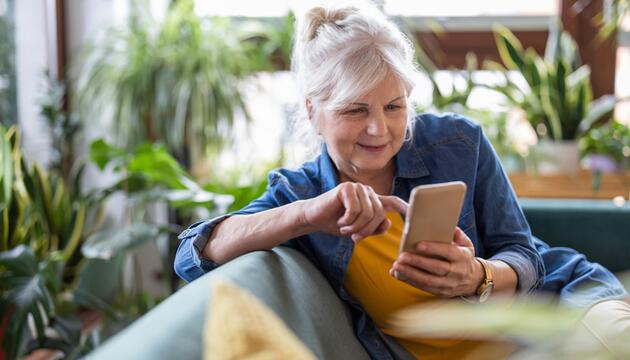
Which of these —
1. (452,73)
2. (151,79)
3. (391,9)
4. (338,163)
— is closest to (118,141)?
(151,79)

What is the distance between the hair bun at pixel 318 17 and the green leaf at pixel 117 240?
3.84 ft

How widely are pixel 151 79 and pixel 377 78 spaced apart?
6.53 feet

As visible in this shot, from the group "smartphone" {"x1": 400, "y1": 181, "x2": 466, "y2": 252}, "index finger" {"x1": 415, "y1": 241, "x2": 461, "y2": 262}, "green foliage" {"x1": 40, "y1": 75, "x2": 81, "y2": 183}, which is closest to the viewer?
"smartphone" {"x1": 400, "y1": 181, "x2": 466, "y2": 252}

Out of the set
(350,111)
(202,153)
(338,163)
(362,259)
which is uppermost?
(350,111)

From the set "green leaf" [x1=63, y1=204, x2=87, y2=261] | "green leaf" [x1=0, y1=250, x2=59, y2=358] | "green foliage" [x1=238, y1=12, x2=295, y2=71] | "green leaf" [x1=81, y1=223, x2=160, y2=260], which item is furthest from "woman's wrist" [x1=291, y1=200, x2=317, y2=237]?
"green foliage" [x1=238, y1=12, x2=295, y2=71]

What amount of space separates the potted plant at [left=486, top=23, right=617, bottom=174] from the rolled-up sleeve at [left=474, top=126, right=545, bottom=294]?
5.12 ft

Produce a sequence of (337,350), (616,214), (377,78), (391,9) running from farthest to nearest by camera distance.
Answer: (391,9) → (616,214) → (377,78) → (337,350)

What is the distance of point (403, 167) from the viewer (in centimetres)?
175

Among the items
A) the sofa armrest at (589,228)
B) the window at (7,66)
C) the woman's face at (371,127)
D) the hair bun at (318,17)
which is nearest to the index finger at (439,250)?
the woman's face at (371,127)

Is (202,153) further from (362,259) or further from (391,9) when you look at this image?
(362,259)

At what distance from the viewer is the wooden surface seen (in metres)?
3.10

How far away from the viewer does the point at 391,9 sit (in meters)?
3.64

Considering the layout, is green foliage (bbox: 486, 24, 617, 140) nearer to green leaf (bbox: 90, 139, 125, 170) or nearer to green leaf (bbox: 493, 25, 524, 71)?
green leaf (bbox: 493, 25, 524, 71)

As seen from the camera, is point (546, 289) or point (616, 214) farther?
point (616, 214)
